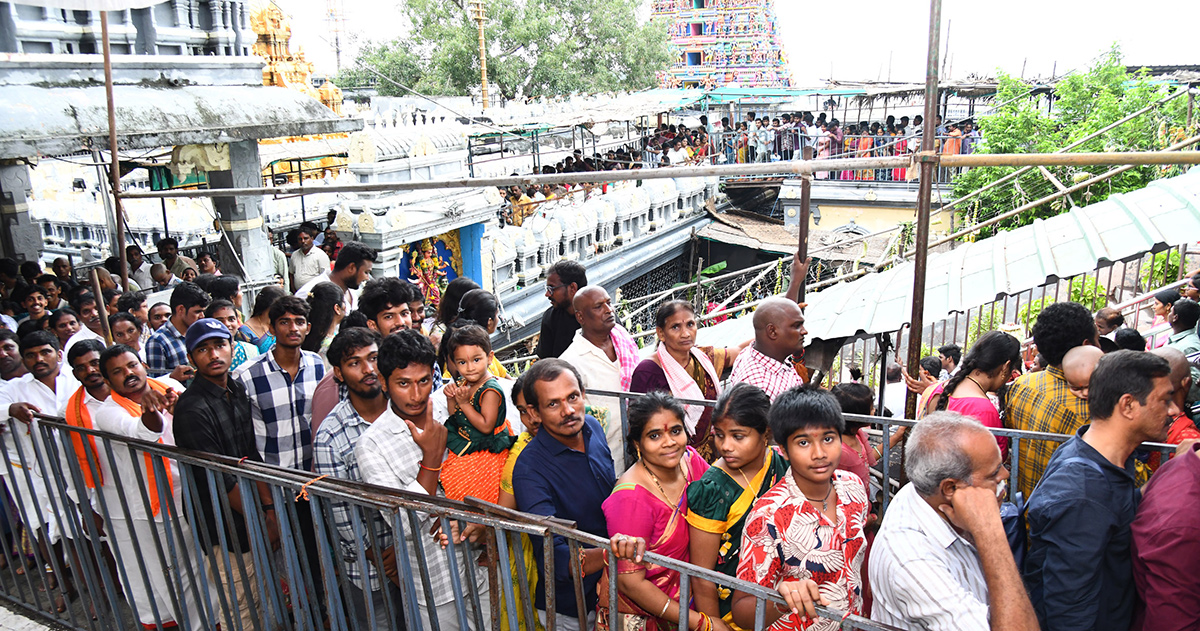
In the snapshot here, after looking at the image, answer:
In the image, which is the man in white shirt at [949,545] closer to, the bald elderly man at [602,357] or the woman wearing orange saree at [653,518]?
the woman wearing orange saree at [653,518]

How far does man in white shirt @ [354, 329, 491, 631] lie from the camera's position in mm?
2859

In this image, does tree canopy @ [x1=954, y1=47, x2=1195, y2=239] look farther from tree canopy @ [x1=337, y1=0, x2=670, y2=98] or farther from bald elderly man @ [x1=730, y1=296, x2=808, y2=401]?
tree canopy @ [x1=337, y1=0, x2=670, y2=98]

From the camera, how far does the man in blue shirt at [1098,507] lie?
2104 millimetres

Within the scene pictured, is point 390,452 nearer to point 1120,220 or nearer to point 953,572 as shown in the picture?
point 953,572

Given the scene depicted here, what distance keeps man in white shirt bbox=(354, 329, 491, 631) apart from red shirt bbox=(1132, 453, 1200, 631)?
1.98 metres

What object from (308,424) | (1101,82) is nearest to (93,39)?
(308,424)

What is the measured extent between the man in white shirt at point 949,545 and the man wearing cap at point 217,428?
2.24 meters

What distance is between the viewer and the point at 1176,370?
3.09 meters

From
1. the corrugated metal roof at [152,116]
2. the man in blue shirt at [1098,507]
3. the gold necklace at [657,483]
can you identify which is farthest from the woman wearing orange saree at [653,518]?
the corrugated metal roof at [152,116]

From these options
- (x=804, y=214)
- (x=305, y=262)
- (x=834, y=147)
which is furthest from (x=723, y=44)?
(x=804, y=214)

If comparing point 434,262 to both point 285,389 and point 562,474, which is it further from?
point 562,474

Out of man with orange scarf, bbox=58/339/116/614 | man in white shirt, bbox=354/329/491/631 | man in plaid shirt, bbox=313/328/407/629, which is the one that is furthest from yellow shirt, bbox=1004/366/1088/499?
man with orange scarf, bbox=58/339/116/614

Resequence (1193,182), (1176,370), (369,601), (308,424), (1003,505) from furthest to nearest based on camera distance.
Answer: (1193,182)
(308,424)
(1176,370)
(369,601)
(1003,505)

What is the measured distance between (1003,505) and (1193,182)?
12.1 feet
